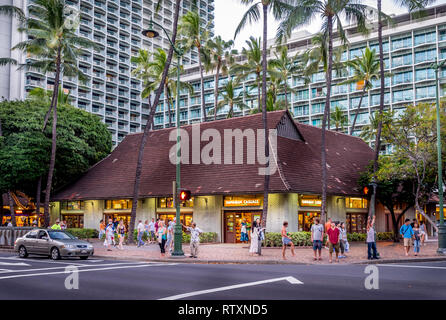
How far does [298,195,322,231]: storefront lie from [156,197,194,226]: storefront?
25.5 feet

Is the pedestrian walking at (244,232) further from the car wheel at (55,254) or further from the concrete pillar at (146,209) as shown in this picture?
the car wheel at (55,254)

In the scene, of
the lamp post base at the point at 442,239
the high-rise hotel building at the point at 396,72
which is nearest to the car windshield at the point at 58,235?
the lamp post base at the point at 442,239

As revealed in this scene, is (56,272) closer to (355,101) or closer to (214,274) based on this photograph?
(214,274)

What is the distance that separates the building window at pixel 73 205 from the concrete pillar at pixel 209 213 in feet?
38.1

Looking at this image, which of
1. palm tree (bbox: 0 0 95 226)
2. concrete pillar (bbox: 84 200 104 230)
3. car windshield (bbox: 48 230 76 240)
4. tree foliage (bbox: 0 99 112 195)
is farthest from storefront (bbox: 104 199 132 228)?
car windshield (bbox: 48 230 76 240)

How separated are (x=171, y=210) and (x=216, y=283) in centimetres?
2189

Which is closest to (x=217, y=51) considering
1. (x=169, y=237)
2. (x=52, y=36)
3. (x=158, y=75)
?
(x=158, y=75)

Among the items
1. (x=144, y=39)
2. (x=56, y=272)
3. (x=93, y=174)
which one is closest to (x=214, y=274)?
(x=56, y=272)

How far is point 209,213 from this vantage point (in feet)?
109

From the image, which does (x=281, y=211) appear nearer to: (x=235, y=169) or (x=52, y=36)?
(x=235, y=169)

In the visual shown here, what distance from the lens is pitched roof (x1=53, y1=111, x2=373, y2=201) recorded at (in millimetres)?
31312

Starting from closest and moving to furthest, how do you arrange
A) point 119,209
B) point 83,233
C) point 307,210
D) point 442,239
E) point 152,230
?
point 442,239, point 152,230, point 307,210, point 83,233, point 119,209

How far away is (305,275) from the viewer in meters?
15.0
